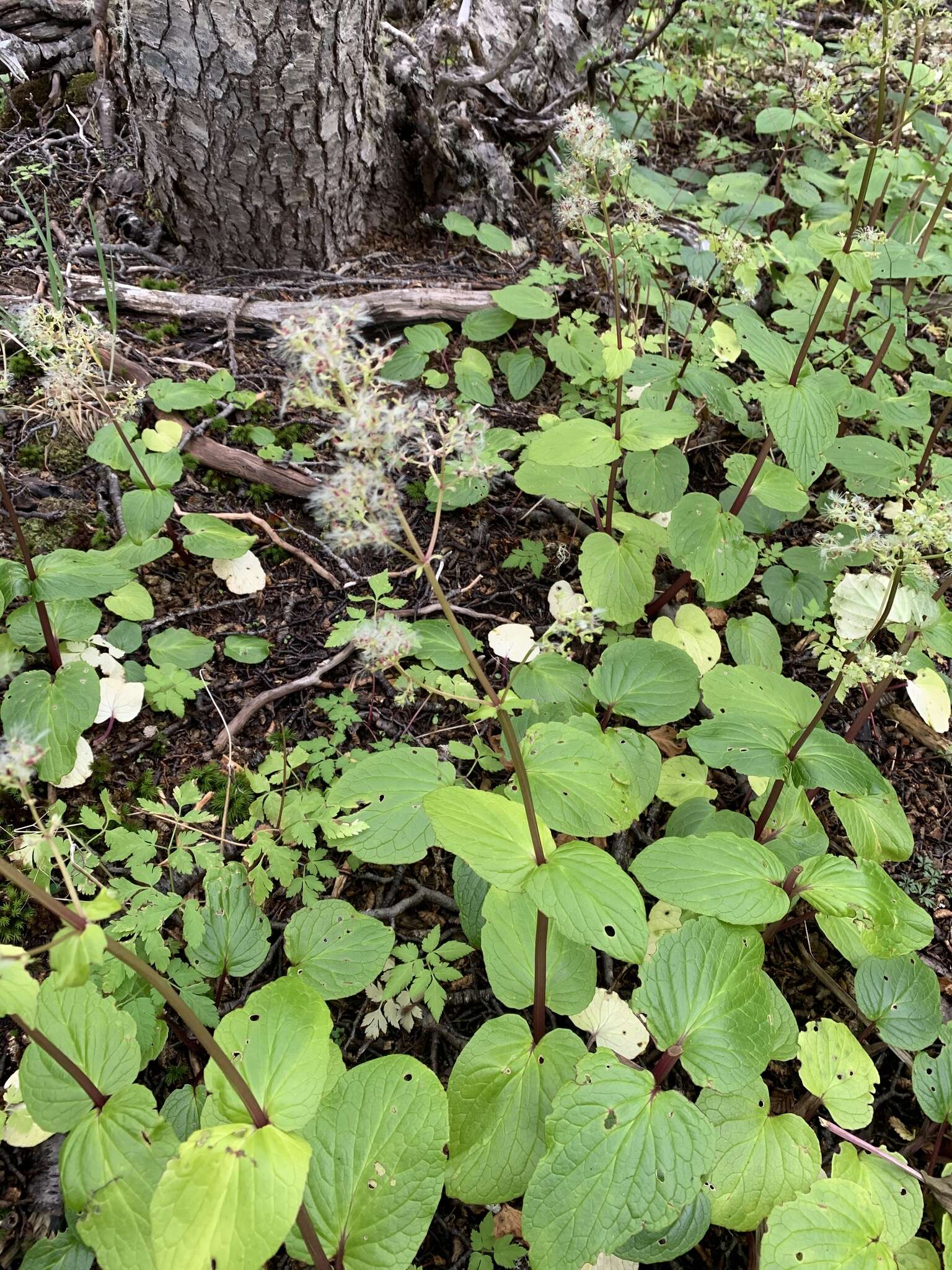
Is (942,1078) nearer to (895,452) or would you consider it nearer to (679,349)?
(895,452)

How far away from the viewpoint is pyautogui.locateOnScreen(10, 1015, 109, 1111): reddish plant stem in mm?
1592

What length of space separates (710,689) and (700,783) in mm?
415

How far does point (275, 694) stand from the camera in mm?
2914

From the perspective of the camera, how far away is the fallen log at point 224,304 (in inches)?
150

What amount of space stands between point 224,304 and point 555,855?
338 cm

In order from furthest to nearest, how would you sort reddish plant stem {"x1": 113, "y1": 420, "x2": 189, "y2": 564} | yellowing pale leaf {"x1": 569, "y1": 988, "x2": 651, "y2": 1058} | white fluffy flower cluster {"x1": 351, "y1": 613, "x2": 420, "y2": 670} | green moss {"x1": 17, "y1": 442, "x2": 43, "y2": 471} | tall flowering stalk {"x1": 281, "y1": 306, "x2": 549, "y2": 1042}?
green moss {"x1": 17, "y1": 442, "x2": 43, "y2": 471} → reddish plant stem {"x1": 113, "y1": 420, "x2": 189, "y2": 564} → yellowing pale leaf {"x1": 569, "y1": 988, "x2": 651, "y2": 1058} → white fluffy flower cluster {"x1": 351, "y1": 613, "x2": 420, "y2": 670} → tall flowering stalk {"x1": 281, "y1": 306, "x2": 549, "y2": 1042}

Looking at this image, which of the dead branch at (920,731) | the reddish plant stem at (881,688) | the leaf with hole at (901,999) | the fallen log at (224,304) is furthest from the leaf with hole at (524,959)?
the fallen log at (224,304)

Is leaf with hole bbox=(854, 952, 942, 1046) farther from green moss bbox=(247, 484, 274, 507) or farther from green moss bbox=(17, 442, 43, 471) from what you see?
green moss bbox=(17, 442, 43, 471)

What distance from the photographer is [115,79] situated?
4.05 meters

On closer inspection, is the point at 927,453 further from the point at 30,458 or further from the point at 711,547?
the point at 30,458

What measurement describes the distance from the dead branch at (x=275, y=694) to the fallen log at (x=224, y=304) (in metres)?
1.83

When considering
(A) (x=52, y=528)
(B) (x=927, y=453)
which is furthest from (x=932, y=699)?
(A) (x=52, y=528)

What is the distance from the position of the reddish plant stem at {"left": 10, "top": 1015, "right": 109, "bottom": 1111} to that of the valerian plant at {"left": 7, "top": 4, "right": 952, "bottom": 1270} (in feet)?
0.04

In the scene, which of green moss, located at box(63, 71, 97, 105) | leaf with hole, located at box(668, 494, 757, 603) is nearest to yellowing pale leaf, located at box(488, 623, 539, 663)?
leaf with hole, located at box(668, 494, 757, 603)
